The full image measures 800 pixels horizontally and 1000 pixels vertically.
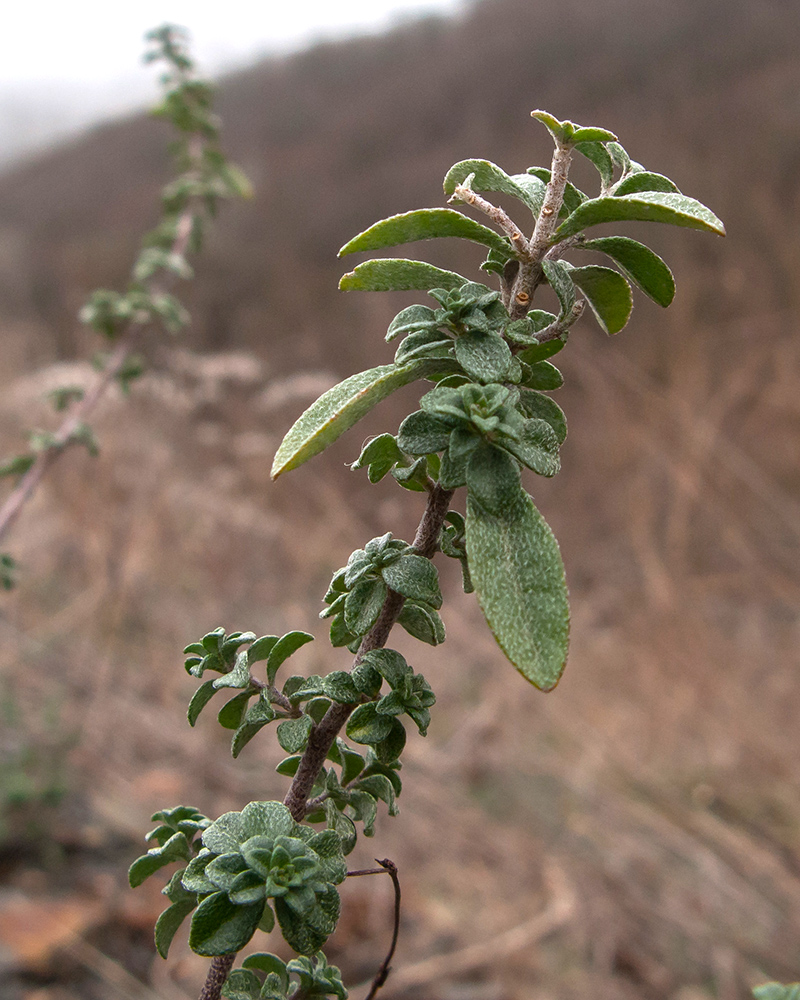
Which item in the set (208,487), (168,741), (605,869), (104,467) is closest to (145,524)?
(104,467)

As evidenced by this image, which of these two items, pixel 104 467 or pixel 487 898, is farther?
pixel 104 467

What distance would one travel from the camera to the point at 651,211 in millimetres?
276

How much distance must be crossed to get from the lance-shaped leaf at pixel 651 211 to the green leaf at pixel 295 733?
0.23 m

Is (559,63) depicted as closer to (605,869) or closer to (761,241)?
(761,241)

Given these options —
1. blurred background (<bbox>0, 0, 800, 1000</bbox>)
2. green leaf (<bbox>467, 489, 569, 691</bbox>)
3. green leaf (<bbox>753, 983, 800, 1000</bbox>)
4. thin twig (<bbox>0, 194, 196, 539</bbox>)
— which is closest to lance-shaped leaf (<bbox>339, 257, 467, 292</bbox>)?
green leaf (<bbox>467, 489, 569, 691</bbox>)

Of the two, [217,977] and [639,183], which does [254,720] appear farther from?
[639,183]

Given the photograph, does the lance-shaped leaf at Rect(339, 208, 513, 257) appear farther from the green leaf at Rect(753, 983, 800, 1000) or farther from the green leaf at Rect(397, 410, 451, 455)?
the green leaf at Rect(753, 983, 800, 1000)

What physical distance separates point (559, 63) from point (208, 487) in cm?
646

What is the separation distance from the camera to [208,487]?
3545 mm

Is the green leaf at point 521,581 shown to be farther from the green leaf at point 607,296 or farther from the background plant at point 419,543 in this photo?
the green leaf at point 607,296

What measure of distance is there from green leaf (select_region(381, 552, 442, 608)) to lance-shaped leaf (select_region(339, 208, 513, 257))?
12cm

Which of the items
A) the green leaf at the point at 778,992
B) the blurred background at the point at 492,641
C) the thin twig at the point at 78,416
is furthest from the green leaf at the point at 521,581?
the blurred background at the point at 492,641

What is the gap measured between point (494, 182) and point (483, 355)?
12 centimetres

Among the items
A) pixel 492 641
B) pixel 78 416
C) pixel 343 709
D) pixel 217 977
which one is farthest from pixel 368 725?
pixel 492 641
